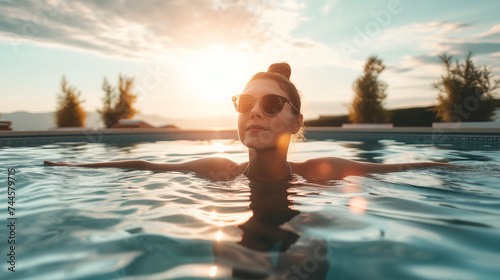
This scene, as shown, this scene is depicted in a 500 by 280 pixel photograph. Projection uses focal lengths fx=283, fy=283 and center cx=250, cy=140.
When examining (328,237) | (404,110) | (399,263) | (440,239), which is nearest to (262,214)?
(328,237)

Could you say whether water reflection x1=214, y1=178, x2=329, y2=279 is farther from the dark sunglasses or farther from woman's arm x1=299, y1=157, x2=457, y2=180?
woman's arm x1=299, y1=157, x2=457, y2=180

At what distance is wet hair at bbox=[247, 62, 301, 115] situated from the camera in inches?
108

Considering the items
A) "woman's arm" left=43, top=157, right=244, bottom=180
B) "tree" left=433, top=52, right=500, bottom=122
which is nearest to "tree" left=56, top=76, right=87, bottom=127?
"woman's arm" left=43, top=157, right=244, bottom=180

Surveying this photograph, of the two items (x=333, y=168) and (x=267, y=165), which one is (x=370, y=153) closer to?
(x=333, y=168)

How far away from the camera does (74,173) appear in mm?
3904

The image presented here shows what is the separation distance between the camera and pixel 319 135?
48.9 feet

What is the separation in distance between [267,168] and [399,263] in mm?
1703

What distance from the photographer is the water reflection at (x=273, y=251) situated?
129cm

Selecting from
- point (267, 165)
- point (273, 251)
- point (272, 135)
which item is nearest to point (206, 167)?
point (267, 165)

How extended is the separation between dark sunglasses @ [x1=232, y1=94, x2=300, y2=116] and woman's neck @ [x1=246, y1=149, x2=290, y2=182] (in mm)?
408

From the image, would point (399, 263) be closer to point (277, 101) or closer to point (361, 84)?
point (277, 101)

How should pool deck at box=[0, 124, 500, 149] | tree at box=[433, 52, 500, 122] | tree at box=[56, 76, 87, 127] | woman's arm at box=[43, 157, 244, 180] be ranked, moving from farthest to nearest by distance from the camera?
1. tree at box=[56, 76, 87, 127]
2. tree at box=[433, 52, 500, 122]
3. pool deck at box=[0, 124, 500, 149]
4. woman's arm at box=[43, 157, 244, 180]

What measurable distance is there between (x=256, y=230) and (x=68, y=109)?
64.1 feet

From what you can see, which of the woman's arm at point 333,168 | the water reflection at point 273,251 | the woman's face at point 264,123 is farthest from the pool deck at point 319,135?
the water reflection at point 273,251
